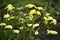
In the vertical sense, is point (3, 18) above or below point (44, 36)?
above

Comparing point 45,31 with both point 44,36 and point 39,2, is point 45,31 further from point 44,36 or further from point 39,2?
point 39,2

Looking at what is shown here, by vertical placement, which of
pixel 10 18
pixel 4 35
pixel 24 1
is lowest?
pixel 4 35

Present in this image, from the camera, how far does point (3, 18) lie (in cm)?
434

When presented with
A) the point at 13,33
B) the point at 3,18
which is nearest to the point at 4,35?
the point at 13,33

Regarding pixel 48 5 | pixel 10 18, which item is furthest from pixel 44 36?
pixel 48 5

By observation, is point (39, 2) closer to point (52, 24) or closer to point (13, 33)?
point (52, 24)

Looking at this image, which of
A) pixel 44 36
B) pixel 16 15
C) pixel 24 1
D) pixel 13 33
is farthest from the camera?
pixel 24 1

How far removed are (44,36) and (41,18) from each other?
0.45m

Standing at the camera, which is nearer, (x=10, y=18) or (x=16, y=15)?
(x=10, y=18)

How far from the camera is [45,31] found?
4.24 meters

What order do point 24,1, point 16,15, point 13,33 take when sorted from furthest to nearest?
point 24,1 < point 16,15 < point 13,33

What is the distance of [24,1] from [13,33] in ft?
3.79

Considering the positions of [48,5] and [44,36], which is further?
[48,5]

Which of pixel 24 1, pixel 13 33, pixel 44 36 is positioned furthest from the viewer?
pixel 24 1
